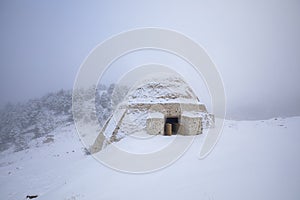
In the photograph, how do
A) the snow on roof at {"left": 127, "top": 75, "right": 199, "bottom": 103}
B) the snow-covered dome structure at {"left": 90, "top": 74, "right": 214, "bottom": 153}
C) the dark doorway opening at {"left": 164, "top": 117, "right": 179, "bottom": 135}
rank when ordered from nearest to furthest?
the snow-covered dome structure at {"left": 90, "top": 74, "right": 214, "bottom": 153} < the dark doorway opening at {"left": 164, "top": 117, "right": 179, "bottom": 135} < the snow on roof at {"left": 127, "top": 75, "right": 199, "bottom": 103}

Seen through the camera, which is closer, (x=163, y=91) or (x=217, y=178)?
(x=217, y=178)

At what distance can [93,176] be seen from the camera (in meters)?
6.71

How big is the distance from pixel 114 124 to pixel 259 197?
9.18 m

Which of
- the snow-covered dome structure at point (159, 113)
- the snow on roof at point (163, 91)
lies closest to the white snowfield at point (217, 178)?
the snow-covered dome structure at point (159, 113)

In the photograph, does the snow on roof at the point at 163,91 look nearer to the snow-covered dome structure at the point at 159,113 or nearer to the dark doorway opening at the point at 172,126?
the snow-covered dome structure at the point at 159,113

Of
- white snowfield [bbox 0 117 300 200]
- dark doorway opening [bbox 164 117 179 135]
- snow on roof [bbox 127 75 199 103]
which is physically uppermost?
snow on roof [bbox 127 75 199 103]

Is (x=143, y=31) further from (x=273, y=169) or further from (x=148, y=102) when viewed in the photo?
(x=273, y=169)

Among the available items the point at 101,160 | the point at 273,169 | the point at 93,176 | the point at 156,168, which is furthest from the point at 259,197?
the point at 101,160

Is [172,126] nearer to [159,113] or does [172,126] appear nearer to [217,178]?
→ [159,113]

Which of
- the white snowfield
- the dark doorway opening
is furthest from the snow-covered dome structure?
the white snowfield

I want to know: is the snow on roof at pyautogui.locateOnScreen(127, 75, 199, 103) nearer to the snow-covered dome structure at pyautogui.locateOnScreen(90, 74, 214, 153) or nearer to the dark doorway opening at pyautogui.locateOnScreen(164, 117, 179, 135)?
the snow-covered dome structure at pyautogui.locateOnScreen(90, 74, 214, 153)

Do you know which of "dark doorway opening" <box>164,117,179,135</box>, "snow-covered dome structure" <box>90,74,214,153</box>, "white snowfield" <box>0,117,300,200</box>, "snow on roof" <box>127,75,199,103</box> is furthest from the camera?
"snow on roof" <box>127,75,199,103</box>

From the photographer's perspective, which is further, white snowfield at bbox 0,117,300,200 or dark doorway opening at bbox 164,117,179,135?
dark doorway opening at bbox 164,117,179,135

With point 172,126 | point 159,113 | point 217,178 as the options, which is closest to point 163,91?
point 159,113
